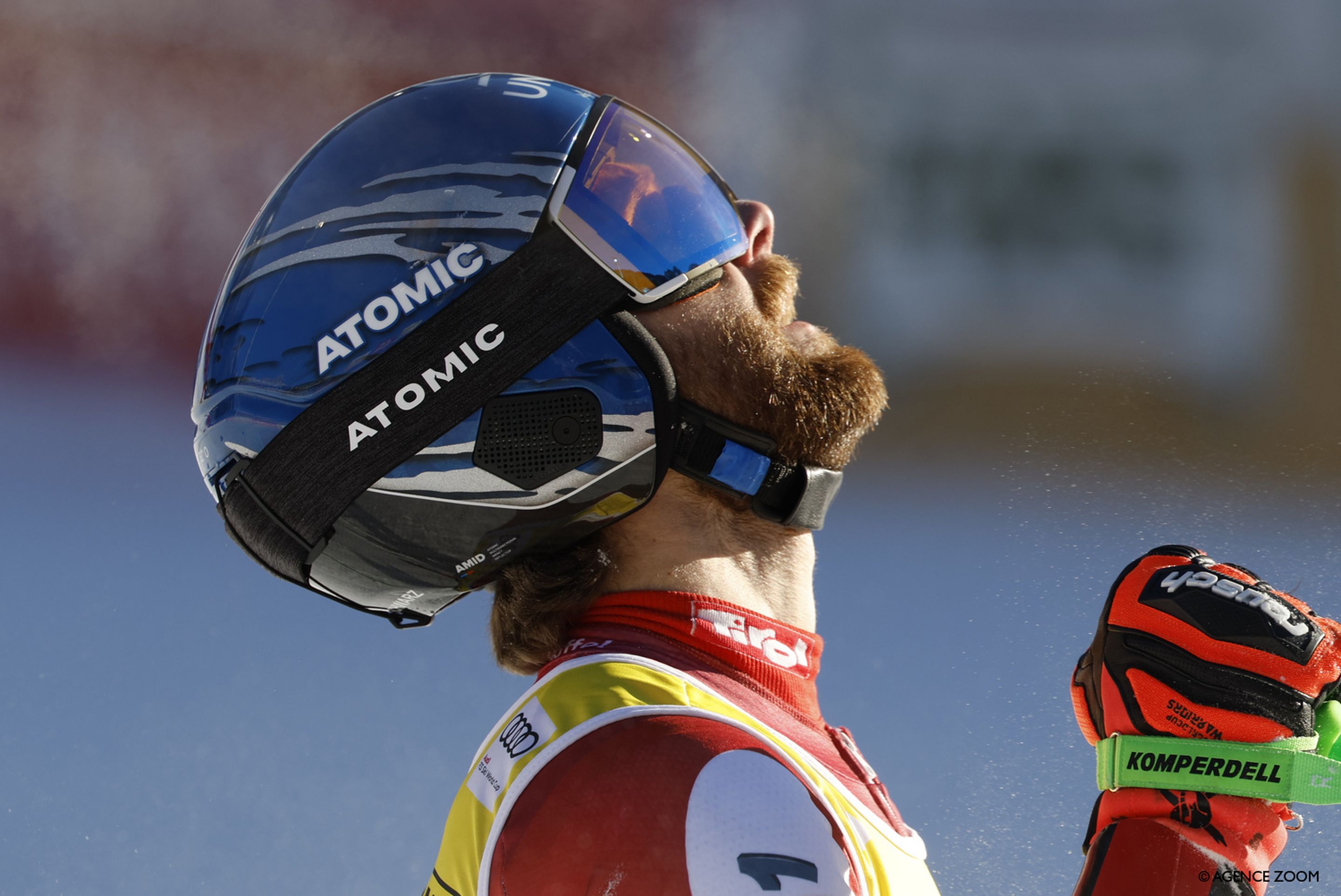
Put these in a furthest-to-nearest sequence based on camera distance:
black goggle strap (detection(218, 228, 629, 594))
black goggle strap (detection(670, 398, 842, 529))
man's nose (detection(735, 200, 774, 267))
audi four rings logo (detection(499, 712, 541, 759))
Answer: man's nose (detection(735, 200, 774, 267))
black goggle strap (detection(670, 398, 842, 529))
black goggle strap (detection(218, 228, 629, 594))
audi four rings logo (detection(499, 712, 541, 759))

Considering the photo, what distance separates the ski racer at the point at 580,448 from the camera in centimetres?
151

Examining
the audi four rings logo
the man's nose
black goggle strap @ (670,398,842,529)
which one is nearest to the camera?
the audi four rings logo

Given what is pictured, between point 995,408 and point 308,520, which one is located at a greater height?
point 995,408

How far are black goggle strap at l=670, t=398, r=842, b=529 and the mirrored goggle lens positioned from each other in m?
0.23

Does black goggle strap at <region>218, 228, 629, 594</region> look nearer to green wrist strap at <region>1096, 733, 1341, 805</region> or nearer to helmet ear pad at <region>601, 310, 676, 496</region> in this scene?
helmet ear pad at <region>601, 310, 676, 496</region>

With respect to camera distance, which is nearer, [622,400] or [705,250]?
[622,400]

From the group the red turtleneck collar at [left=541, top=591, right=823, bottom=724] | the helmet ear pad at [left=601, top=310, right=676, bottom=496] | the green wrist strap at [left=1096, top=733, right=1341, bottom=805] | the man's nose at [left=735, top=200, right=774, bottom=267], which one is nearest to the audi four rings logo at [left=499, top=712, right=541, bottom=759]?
the red turtleneck collar at [left=541, top=591, right=823, bottom=724]

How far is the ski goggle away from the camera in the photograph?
1.58 metres

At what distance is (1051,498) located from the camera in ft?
16.7

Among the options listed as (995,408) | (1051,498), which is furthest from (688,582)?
(995,408)

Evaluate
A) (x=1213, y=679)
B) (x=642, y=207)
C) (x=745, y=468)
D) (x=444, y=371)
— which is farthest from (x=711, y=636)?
(x=1213, y=679)

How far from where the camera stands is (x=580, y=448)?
5.05 feet

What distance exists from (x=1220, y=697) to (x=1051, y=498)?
361 centimetres

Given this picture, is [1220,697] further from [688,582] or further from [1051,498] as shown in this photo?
[1051,498]
